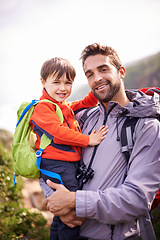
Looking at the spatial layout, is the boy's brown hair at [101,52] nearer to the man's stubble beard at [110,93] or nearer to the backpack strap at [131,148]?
the man's stubble beard at [110,93]

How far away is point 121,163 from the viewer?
2.28 metres

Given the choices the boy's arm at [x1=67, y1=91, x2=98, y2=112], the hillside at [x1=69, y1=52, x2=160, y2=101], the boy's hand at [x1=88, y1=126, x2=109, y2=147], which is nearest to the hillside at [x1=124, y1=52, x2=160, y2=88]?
the hillside at [x1=69, y1=52, x2=160, y2=101]

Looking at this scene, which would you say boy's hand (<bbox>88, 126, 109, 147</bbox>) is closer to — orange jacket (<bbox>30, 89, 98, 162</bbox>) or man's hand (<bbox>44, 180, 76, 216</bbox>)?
orange jacket (<bbox>30, 89, 98, 162</bbox>)

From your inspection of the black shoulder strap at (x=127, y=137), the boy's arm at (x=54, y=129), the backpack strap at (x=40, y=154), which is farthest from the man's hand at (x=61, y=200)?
the black shoulder strap at (x=127, y=137)

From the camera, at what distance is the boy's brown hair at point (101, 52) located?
2.70m

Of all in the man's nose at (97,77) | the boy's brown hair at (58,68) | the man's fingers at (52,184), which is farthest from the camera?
the boy's brown hair at (58,68)

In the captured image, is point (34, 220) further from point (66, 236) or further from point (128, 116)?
point (128, 116)

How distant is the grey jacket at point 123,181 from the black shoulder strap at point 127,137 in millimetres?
54

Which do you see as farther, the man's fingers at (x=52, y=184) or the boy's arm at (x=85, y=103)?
the boy's arm at (x=85, y=103)

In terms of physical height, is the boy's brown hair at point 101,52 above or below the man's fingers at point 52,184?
above

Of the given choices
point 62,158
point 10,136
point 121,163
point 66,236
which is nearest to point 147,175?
point 121,163

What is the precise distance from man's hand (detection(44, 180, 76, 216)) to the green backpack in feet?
0.60

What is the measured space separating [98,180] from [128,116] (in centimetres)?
79

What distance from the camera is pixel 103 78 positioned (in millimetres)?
2641
